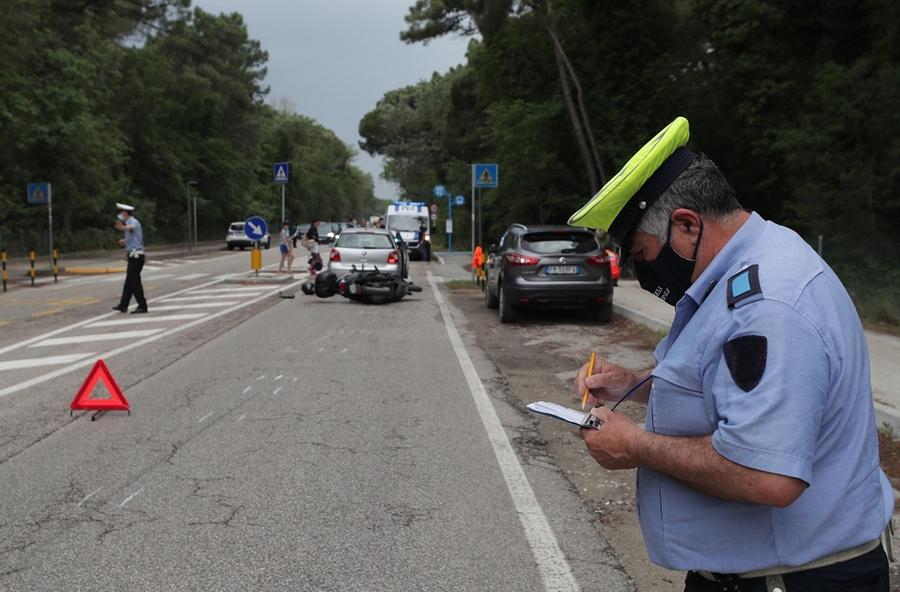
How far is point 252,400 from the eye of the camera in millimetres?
8125

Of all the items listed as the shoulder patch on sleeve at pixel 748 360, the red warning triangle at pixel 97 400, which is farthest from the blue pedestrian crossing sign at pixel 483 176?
the shoulder patch on sleeve at pixel 748 360

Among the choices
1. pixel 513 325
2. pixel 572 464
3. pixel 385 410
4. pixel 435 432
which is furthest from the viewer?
pixel 513 325

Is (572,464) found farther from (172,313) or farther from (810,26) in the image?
(810,26)

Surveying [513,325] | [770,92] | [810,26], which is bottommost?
[513,325]

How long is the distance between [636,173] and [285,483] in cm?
414

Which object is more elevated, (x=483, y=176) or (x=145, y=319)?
(x=483, y=176)

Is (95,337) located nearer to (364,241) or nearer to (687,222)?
(364,241)

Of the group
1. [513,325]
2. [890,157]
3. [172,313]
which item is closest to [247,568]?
[513,325]

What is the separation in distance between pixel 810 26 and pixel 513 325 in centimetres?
2025

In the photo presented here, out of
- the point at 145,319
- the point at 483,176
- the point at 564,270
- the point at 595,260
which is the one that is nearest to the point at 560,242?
the point at 564,270

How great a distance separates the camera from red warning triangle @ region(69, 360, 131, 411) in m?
7.52

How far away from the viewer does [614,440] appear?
74.7 inches

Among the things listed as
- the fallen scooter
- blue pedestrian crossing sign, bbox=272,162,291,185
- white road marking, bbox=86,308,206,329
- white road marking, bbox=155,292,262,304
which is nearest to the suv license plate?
the fallen scooter

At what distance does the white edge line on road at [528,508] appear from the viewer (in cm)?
412
